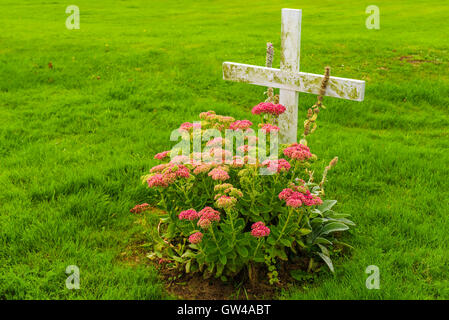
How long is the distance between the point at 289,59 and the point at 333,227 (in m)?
1.76

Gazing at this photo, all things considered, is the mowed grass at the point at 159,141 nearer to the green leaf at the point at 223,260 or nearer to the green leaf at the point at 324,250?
the green leaf at the point at 324,250

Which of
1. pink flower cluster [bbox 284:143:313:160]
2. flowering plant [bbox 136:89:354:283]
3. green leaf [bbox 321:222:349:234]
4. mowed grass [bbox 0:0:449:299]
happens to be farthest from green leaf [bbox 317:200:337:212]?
pink flower cluster [bbox 284:143:313:160]

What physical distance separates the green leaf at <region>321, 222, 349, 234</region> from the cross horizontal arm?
1.21 m

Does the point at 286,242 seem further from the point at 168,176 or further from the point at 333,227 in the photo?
the point at 168,176

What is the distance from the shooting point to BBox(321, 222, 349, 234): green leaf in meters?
3.93

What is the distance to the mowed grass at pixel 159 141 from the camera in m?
3.67

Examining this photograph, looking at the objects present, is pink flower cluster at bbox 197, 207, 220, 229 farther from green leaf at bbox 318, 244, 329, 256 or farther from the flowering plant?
green leaf at bbox 318, 244, 329, 256

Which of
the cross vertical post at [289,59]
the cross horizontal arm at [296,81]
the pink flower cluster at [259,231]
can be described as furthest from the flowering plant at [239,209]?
the cross horizontal arm at [296,81]

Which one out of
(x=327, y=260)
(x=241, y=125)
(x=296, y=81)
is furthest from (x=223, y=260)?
(x=296, y=81)

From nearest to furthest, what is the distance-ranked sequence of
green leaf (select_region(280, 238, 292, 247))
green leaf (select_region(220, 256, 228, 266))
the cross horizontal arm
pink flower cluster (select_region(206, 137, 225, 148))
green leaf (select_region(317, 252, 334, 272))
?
1. green leaf (select_region(220, 256, 228, 266))
2. green leaf (select_region(280, 238, 292, 247))
3. green leaf (select_region(317, 252, 334, 272))
4. pink flower cluster (select_region(206, 137, 225, 148))
5. the cross horizontal arm

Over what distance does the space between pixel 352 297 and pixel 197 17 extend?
18.7 m

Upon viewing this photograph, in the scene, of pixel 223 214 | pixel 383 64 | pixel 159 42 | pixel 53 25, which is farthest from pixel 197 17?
pixel 223 214

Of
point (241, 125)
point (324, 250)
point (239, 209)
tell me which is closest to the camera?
point (239, 209)

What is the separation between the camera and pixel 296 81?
4250 mm
